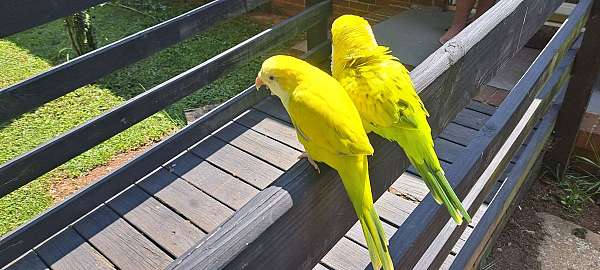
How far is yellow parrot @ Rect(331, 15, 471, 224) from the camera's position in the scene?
101cm

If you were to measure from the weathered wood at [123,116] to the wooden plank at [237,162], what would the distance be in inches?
20.3

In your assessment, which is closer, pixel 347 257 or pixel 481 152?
pixel 481 152

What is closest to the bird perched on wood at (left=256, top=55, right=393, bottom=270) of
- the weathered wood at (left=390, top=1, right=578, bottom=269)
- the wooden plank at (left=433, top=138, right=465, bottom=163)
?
the weathered wood at (left=390, top=1, right=578, bottom=269)

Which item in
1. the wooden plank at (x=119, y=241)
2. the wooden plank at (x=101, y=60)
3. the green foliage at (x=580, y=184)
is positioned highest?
the wooden plank at (x=101, y=60)

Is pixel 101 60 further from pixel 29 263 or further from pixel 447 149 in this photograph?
pixel 447 149

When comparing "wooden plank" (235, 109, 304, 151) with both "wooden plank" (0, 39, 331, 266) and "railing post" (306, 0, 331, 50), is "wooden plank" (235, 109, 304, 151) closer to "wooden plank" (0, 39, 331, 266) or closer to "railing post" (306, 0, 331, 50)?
"wooden plank" (0, 39, 331, 266)

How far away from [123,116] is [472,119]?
82.6 inches

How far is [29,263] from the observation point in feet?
7.42

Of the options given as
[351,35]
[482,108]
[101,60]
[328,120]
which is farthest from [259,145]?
[328,120]

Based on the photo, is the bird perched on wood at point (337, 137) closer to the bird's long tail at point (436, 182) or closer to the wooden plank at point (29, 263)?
the bird's long tail at point (436, 182)

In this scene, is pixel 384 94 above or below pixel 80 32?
above

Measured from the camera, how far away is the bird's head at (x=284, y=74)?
1.00 metres

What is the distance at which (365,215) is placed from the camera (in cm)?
89

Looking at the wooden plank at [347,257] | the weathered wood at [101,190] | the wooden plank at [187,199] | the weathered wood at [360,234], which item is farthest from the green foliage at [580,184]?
the weathered wood at [101,190]
